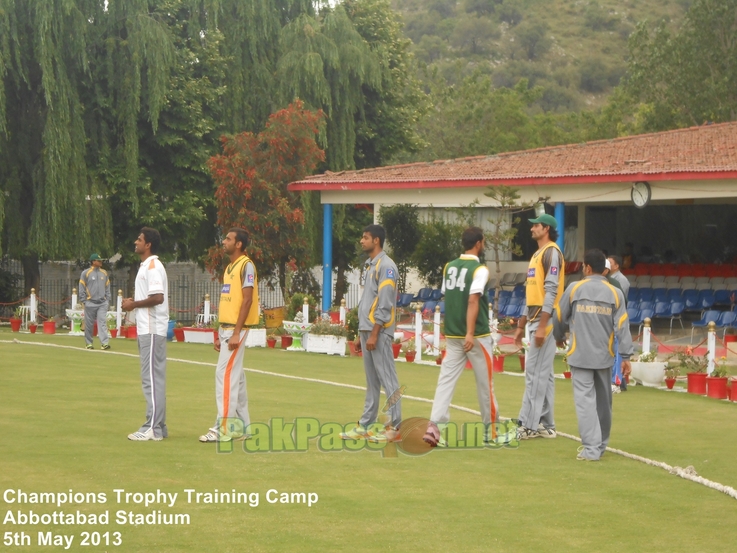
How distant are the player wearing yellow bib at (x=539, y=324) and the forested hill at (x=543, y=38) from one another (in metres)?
91.5

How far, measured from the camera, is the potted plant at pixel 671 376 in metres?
15.1

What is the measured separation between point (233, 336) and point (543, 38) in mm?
108705

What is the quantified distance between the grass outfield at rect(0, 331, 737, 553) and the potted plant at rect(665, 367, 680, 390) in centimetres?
262

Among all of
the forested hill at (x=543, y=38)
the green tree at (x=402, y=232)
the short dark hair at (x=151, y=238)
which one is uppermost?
the forested hill at (x=543, y=38)

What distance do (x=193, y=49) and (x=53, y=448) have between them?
23319 mm

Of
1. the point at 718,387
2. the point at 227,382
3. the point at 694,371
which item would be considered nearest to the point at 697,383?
the point at 694,371

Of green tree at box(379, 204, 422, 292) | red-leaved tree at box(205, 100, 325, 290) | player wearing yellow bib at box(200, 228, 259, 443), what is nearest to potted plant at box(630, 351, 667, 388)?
player wearing yellow bib at box(200, 228, 259, 443)

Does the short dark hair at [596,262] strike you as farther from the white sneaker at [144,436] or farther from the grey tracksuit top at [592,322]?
the white sneaker at [144,436]

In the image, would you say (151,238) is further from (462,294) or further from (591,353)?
(591,353)

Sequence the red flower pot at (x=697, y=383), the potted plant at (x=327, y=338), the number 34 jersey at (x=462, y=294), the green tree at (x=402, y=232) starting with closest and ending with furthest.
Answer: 1. the number 34 jersey at (x=462, y=294)
2. the red flower pot at (x=697, y=383)
3. the potted plant at (x=327, y=338)
4. the green tree at (x=402, y=232)

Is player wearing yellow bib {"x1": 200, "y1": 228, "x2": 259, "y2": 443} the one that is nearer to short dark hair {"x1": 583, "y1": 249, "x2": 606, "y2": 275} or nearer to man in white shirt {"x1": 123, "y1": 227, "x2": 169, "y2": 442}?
man in white shirt {"x1": 123, "y1": 227, "x2": 169, "y2": 442}

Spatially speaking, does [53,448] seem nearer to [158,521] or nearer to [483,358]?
[158,521]

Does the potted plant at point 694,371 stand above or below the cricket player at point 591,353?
below

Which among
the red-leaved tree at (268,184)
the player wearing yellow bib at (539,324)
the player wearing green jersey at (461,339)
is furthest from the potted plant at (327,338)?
the player wearing green jersey at (461,339)
